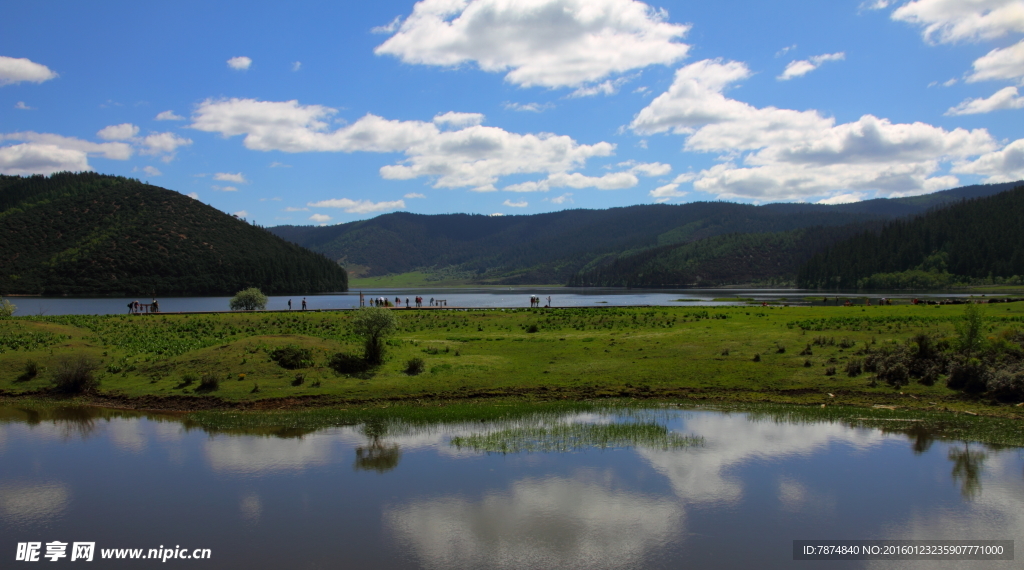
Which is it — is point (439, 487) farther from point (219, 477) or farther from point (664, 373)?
point (664, 373)

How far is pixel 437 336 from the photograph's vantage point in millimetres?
45625

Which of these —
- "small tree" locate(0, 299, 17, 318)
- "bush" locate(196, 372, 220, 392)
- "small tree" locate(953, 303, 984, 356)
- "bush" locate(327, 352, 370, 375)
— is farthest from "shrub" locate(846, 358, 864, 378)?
"small tree" locate(0, 299, 17, 318)

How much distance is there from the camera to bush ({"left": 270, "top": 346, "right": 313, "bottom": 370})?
31.8 metres

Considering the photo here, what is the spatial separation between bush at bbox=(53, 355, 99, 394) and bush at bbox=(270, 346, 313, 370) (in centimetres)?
895

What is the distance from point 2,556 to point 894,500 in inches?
836

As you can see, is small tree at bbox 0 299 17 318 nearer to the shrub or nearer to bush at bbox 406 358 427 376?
bush at bbox 406 358 427 376

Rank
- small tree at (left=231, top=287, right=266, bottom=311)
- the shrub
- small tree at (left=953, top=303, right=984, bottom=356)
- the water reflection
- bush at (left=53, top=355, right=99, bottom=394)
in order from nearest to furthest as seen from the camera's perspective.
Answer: the water reflection < the shrub < small tree at (left=953, top=303, right=984, bottom=356) < bush at (left=53, top=355, right=99, bottom=394) < small tree at (left=231, top=287, right=266, bottom=311)

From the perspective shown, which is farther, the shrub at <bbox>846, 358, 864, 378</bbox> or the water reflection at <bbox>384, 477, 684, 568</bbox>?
the shrub at <bbox>846, 358, 864, 378</bbox>

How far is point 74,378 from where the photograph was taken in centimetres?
2988

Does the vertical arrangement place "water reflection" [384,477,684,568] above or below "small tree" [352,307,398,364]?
below

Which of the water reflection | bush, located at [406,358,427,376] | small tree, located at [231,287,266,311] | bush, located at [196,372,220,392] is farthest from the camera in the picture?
small tree, located at [231,287,266,311]

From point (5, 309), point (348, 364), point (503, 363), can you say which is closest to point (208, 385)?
point (348, 364)

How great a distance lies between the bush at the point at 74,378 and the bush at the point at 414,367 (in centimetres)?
1605

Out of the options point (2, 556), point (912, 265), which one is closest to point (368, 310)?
point (2, 556)
